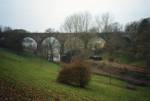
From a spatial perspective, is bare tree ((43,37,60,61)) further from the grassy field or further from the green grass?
the grassy field

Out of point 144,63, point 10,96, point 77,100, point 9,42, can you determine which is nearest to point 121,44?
point 144,63

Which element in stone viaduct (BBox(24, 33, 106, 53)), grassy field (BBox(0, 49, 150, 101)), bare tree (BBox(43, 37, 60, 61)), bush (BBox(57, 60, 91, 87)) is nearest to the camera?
grassy field (BBox(0, 49, 150, 101))

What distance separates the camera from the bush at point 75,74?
18031 millimetres

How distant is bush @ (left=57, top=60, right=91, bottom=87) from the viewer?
18.0 metres

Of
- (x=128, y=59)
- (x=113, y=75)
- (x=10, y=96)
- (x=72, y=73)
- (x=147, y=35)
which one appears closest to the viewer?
(x=10, y=96)

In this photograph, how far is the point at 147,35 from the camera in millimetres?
35594

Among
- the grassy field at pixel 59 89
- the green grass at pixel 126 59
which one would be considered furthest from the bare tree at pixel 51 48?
A: the grassy field at pixel 59 89

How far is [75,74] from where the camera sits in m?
18.0

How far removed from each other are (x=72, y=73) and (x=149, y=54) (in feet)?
64.3

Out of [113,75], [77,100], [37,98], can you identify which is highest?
[37,98]

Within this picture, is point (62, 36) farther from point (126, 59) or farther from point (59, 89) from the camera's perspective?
point (59, 89)

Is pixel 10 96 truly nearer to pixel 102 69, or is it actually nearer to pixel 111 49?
pixel 102 69

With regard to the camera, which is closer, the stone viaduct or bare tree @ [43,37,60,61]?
bare tree @ [43,37,60,61]

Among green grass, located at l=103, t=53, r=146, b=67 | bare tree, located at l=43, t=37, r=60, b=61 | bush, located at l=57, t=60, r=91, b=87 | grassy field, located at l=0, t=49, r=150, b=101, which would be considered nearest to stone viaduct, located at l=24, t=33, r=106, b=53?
bare tree, located at l=43, t=37, r=60, b=61
